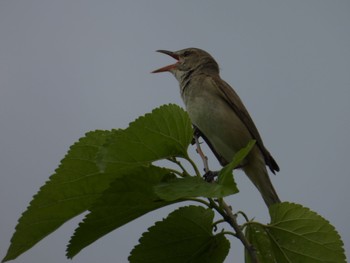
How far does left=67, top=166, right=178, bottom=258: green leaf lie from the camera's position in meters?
2.02

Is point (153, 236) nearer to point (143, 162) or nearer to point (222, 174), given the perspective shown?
point (143, 162)

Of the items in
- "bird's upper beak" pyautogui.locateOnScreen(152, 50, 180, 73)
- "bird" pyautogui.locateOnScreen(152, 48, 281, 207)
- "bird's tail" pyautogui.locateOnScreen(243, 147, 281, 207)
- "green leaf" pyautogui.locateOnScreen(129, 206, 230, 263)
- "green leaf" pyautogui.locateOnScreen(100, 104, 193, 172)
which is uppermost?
"bird's upper beak" pyautogui.locateOnScreen(152, 50, 180, 73)

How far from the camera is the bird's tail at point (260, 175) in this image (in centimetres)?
484

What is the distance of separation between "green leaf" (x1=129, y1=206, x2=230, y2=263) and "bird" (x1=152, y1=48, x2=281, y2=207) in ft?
7.80

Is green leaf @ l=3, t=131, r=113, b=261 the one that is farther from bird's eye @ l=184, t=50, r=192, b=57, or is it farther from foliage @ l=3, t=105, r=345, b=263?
bird's eye @ l=184, t=50, r=192, b=57

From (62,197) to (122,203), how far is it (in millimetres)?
276

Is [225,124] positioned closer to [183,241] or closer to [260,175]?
[260,175]

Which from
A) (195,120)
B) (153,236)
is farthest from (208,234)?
(195,120)

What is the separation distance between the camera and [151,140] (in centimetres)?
212

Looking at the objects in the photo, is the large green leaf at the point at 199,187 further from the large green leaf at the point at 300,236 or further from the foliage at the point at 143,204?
the large green leaf at the point at 300,236

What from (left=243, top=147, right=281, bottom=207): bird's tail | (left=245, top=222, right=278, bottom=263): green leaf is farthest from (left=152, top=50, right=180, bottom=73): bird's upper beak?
(left=245, top=222, right=278, bottom=263): green leaf

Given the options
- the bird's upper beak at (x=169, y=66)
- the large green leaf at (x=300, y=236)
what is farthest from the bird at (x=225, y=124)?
the large green leaf at (x=300, y=236)

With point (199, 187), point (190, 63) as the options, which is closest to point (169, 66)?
point (190, 63)

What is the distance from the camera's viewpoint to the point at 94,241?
2207 mm
